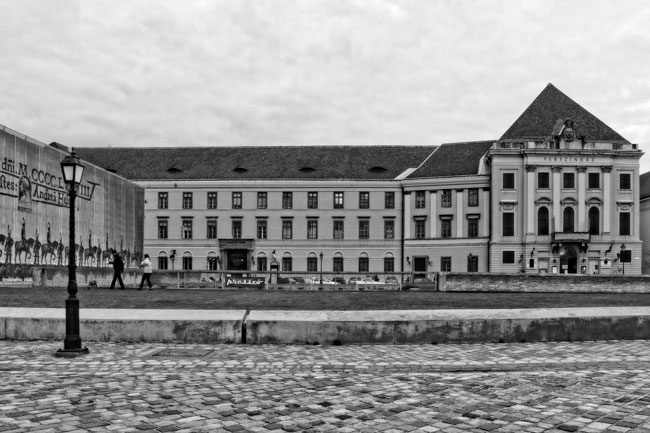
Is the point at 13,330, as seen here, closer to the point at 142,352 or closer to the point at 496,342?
the point at 142,352

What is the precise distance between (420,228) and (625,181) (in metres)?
21.6

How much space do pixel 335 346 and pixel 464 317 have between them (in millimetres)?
2477

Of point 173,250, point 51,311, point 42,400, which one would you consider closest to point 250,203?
point 173,250

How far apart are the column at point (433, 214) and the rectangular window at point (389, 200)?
421 cm

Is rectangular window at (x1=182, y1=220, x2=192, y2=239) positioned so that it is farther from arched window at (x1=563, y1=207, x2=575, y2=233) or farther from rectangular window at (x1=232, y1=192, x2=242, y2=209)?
arched window at (x1=563, y1=207, x2=575, y2=233)

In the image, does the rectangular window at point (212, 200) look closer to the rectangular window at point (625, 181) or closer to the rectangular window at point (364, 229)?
the rectangular window at point (364, 229)

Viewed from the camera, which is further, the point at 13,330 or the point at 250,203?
the point at 250,203

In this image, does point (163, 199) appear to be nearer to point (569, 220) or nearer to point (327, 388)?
point (569, 220)

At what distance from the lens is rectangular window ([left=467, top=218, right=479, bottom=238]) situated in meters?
69.1

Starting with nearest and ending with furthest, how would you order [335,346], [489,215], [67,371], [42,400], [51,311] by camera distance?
1. [42,400]
2. [67,371]
3. [335,346]
4. [51,311]
5. [489,215]

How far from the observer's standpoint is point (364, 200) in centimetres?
7244

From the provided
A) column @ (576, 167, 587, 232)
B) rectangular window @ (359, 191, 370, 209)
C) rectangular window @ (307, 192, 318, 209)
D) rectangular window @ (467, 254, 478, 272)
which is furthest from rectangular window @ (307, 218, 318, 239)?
column @ (576, 167, 587, 232)

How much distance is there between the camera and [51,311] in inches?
497

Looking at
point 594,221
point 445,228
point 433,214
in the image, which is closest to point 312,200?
point 433,214
